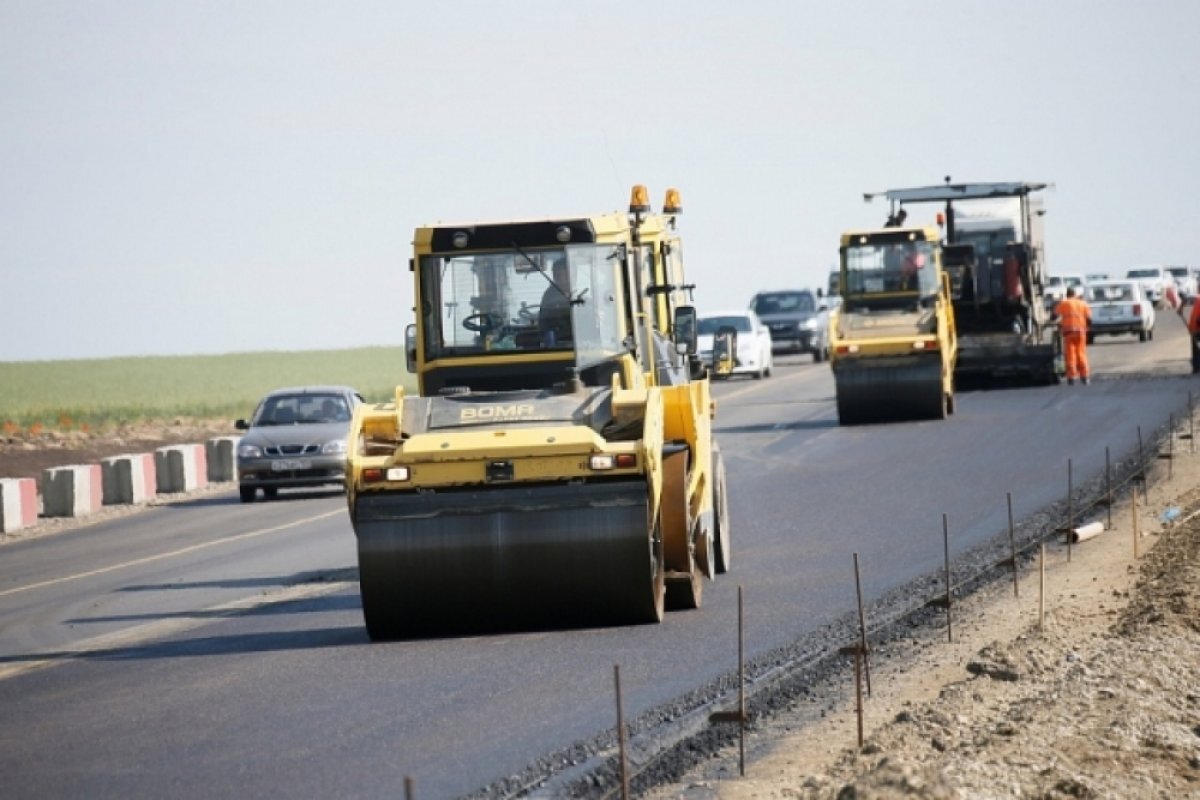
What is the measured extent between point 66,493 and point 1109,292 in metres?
36.0

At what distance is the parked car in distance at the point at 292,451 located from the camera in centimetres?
2948

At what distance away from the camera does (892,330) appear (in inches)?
1414

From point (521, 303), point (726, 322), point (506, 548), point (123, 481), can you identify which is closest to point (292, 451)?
point (123, 481)

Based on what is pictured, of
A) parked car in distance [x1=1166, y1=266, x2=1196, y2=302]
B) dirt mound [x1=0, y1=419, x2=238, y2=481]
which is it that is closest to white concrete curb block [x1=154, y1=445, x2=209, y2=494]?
dirt mound [x1=0, y1=419, x2=238, y2=481]

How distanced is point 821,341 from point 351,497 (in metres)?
49.7

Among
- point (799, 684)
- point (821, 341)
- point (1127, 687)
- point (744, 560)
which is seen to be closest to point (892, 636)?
point (799, 684)

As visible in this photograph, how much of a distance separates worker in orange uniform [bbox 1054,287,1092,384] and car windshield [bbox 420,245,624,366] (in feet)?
85.7

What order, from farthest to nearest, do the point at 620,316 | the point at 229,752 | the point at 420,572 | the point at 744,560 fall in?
the point at 744,560, the point at 620,316, the point at 420,572, the point at 229,752

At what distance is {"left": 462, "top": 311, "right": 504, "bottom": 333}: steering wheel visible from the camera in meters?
16.1

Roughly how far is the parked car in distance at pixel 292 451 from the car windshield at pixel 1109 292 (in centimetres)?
3387

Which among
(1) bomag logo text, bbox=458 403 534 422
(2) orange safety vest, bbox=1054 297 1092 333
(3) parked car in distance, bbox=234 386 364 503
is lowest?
(3) parked car in distance, bbox=234 386 364 503

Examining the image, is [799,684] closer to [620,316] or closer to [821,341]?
[620,316]

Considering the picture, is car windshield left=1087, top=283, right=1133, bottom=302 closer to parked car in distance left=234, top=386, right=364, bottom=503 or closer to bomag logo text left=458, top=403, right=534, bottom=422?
parked car in distance left=234, top=386, right=364, bottom=503

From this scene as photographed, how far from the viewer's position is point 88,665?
1482 cm
